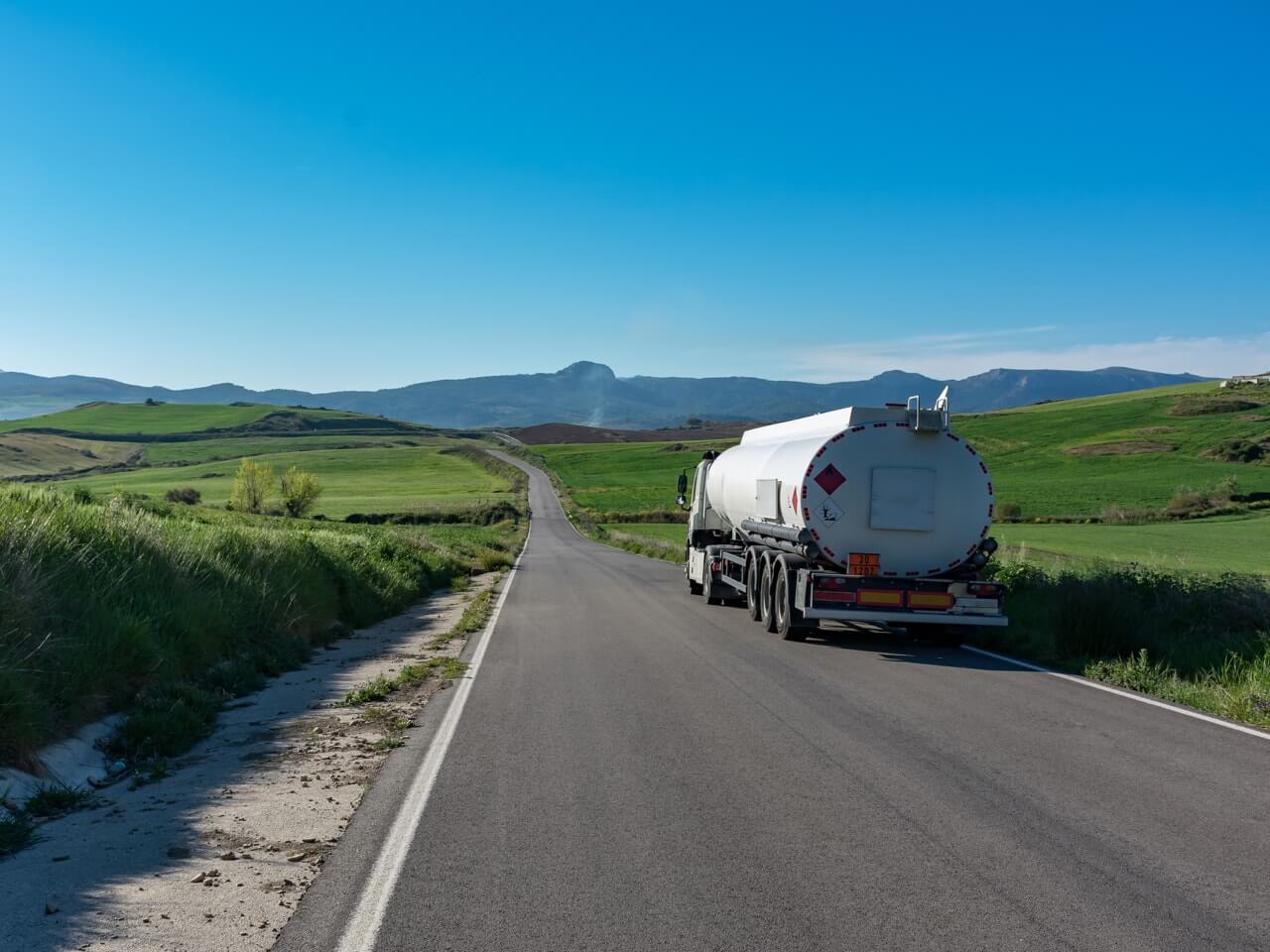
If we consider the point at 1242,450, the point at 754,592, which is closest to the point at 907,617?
the point at 754,592

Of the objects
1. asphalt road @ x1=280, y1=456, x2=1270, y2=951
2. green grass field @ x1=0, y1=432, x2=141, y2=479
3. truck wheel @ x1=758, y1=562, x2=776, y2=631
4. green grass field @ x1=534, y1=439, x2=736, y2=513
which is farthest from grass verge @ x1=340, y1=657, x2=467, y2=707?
green grass field @ x1=0, y1=432, x2=141, y2=479

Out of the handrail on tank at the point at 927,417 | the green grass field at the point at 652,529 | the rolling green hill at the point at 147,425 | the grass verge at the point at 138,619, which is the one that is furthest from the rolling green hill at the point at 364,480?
the handrail on tank at the point at 927,417

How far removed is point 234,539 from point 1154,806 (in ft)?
41.6

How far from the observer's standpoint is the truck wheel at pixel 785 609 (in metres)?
15.6

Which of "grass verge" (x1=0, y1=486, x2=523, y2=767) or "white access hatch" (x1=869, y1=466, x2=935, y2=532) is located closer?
"grass verge" (x1=0, y1=486, x2=523, y2=767)

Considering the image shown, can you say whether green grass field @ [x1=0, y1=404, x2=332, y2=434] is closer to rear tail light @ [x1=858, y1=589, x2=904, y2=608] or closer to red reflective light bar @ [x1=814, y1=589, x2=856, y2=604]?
red reflective light bar @ [x1=814, y1=589, x2=856, y2=604]

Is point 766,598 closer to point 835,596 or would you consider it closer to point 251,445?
point 835,596

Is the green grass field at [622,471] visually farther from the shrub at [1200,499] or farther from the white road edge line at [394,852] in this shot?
the white road edge line at [394,852]

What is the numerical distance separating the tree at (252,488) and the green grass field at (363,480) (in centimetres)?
441

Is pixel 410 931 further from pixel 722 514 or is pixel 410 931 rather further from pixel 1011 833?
pixel 722 514

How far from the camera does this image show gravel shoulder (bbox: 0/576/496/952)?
482 cm

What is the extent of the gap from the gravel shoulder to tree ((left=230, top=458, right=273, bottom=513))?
6830cm

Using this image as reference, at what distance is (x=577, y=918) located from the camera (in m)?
4.80

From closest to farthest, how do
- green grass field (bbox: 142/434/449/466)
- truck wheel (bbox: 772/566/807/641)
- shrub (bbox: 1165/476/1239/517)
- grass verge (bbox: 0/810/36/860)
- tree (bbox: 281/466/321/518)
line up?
grass verge (bbox: 0/810/36/860)
truck wheel (bbox: 772/566/807/641)
shrub (bbox: 1165/476/1239/517)
tree (bbox: 281/466/321/518)
green grass field (bbox: 142/434/449/466)
